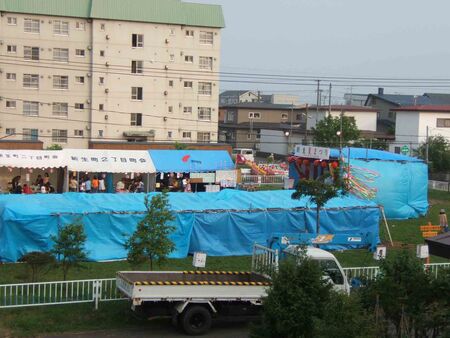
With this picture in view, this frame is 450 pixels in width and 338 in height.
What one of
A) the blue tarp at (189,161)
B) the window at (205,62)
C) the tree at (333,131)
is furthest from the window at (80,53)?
the blue tarp at (189,161)

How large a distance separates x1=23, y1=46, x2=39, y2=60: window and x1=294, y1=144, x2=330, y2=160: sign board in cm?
2742

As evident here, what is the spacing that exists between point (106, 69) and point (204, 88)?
27.5ft

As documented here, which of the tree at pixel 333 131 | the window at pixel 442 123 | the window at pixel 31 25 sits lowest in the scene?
the tree at pixel 333 131

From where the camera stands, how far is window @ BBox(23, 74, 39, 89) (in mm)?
53438

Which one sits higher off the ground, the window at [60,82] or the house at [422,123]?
the window at [60,82]

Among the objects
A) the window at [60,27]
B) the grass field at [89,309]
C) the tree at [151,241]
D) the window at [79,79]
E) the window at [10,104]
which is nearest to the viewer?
the grass field at [89,309]

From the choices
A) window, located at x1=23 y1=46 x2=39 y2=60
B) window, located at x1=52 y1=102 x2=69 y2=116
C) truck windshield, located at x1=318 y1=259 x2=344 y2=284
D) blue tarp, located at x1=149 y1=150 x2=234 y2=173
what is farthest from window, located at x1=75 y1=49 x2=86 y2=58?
truck windshield, located at x1=318 y1=259 x2=344 y2=284

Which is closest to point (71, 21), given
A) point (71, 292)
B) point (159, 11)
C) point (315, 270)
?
point (159, 11)

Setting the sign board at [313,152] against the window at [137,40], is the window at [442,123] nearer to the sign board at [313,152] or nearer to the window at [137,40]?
the window at [137,40]

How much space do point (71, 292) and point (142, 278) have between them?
1.66 meters

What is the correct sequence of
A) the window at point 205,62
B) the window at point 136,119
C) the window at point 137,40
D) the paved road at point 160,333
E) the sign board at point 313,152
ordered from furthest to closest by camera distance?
1. the window at point 205,62
2. the window at point 136,119
3. the window at point 137,40
4. the sign board at point 313,152
5. the paved road at point 160,333

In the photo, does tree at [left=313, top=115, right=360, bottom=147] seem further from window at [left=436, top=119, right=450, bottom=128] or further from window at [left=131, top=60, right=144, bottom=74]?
window at [left=131, top=60, right=144, bottom=74]

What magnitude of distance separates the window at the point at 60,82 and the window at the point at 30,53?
2.08m

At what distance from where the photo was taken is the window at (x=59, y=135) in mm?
54875
